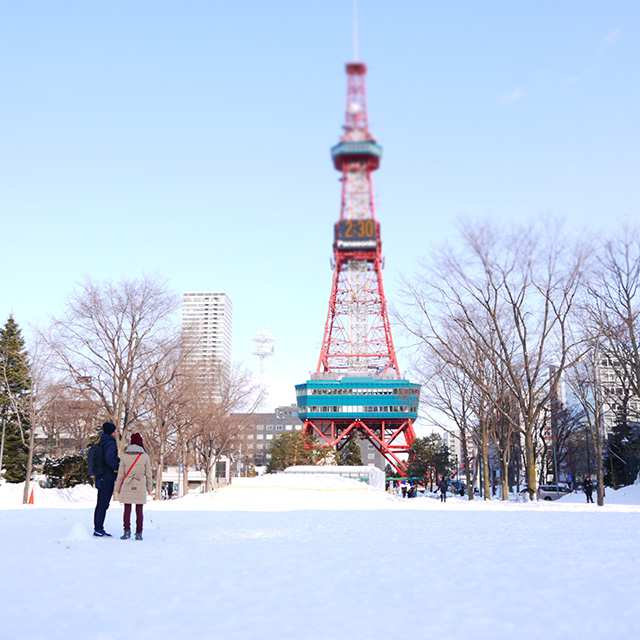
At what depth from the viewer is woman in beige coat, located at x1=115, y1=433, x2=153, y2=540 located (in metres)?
9.80

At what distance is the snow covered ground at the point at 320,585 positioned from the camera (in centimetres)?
437

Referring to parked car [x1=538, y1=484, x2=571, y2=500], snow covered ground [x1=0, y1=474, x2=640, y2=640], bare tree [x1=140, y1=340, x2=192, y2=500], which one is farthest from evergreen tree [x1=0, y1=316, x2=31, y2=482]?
A: parked car [x1=538, y1=484, x2=571, y2=500]

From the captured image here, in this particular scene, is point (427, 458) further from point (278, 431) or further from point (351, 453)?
point (278, 431)

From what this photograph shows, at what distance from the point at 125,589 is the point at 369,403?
77034 millimetres

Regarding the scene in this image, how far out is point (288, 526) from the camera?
41.6ft

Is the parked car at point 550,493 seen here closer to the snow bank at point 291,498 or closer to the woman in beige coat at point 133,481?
the snow bank at point 291,498

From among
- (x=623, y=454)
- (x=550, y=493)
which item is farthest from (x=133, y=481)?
(x=623, y=454)

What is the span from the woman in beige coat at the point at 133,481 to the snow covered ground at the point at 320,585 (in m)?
0.41

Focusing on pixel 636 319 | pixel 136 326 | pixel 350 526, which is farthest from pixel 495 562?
pixel 136 326

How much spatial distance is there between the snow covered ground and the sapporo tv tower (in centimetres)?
7099

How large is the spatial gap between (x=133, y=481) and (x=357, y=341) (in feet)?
244

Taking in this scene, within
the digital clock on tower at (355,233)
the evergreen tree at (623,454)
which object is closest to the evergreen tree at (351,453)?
the digital clock on tower at (355,233)

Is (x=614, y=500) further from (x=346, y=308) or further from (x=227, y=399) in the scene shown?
(x=346, y=308)

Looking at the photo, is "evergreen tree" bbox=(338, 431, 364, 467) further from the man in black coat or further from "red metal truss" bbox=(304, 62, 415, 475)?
the man in black coat
